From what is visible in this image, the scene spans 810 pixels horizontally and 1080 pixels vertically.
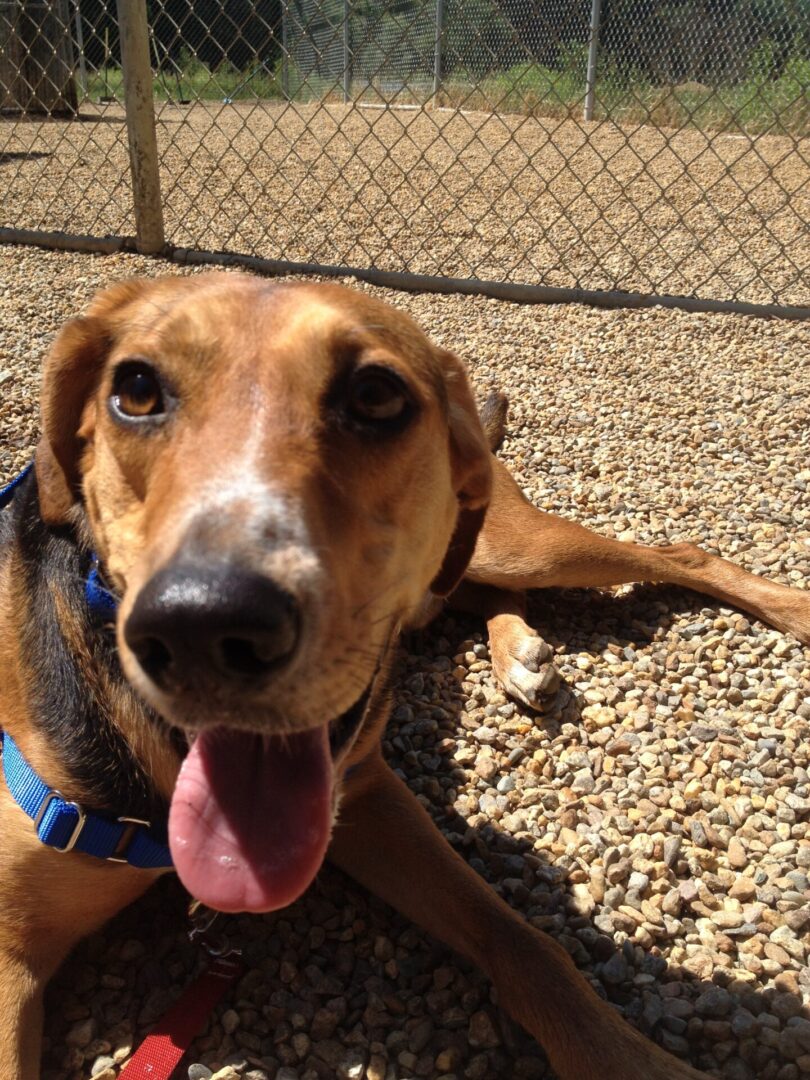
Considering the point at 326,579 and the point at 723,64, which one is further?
the point at 723,64

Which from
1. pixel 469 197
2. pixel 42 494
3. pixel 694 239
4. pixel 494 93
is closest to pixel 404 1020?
pixel 42 494

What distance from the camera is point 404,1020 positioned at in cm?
232

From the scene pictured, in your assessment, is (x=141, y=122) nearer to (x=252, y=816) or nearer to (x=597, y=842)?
(x=597, y=842)

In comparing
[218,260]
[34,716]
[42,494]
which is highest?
[42,494]

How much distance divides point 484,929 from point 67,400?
1700mm

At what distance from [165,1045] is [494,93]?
16778mm

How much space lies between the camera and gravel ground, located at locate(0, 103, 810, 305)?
795cm

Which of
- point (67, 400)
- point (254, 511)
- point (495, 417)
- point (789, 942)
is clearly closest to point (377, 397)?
point (254, 511)

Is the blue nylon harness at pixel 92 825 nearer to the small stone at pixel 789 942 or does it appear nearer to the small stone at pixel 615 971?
the small stone at pixel 615 971

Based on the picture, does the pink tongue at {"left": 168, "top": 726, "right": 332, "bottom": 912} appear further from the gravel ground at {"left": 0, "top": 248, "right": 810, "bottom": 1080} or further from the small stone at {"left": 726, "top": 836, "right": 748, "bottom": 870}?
the small stone at {"left": 726, "top": 836, "right": 748, "bottom": 870}

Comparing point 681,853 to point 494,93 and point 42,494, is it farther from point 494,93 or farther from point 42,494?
point 494,93

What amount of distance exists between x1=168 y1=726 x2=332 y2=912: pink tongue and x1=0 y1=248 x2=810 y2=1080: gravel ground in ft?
2.31

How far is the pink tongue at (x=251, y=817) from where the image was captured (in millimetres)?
1778

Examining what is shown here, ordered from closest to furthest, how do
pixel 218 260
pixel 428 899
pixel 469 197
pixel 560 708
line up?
pixel 428 899 → pixel 560 708 → pixel 218 260 → pixel 469 197
